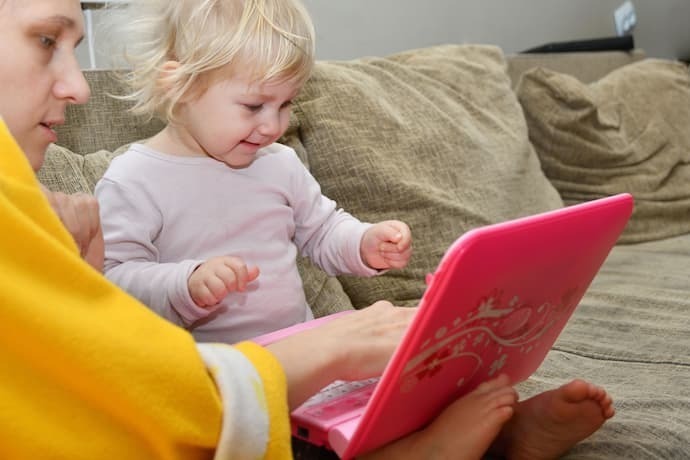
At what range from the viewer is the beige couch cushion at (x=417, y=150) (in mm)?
1622

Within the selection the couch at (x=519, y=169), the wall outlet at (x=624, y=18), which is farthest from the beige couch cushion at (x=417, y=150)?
the wall outlet at (x=624, y=18)

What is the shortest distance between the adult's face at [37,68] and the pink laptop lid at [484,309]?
0.41 m

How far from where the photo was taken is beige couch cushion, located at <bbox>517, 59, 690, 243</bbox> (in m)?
2.26

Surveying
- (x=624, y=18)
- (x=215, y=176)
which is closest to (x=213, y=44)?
(x=215, y=176)

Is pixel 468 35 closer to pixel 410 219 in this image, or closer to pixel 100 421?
pixel 410 219

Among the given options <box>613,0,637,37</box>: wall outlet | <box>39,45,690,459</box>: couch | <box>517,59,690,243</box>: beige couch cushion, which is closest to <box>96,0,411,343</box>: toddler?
<box>39,45,690,459</box>: couch

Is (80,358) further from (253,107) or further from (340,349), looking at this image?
(253,107)

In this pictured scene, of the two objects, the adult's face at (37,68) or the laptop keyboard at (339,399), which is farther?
the laptop keyboard at (339,399)

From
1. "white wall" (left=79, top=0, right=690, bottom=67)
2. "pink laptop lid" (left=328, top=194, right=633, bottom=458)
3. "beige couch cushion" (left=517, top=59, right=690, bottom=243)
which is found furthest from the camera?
"white wall" (left=79, top=0, right=690, bottom=67)

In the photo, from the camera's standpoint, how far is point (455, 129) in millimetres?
1842

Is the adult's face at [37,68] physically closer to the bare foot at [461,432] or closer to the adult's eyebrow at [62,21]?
the adult's eyebrow at [62,21]

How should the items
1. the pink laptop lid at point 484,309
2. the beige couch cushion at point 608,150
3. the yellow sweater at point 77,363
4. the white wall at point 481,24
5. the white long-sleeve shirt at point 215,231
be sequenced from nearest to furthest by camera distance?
the yellow sweater at point 77,363
the pink laptop lid at point 484,309
the white long-sleeve shirt at point 215,231
the beige couch cushion at point 608,150
the white wall at point 481,24

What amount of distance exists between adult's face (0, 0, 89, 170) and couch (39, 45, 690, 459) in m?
0.35

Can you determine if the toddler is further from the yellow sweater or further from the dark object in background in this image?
the dark object in background
